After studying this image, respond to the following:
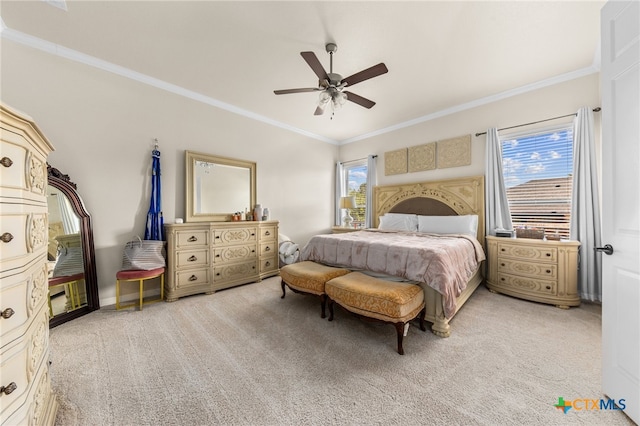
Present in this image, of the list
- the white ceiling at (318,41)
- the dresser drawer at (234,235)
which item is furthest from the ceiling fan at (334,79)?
the dresser drawer at (234,235)

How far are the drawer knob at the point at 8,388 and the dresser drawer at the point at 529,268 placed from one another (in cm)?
443

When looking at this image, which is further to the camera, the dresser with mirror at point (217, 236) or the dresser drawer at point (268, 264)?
the dresser drawer at point (268, 264)

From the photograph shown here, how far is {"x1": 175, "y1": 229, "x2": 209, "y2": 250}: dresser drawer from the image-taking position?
3.23m

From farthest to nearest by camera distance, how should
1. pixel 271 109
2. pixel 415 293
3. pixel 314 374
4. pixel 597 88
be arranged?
pixel 271 109
pixel 597 88
pixel 415 293
pixel 314 374

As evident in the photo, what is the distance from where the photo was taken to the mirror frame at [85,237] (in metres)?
2.64

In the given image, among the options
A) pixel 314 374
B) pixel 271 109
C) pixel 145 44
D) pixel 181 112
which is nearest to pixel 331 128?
pixel 271 109

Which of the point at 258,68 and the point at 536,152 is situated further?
the point at 536,152

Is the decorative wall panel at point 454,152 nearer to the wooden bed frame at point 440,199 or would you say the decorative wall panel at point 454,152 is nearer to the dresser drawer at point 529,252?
the wooden bed frame at point 440,199

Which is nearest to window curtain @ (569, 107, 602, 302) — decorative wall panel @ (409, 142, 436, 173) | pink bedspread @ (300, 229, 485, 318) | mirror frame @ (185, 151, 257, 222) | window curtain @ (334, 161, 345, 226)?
pink bedspread @ (300, 229, 485, 318)

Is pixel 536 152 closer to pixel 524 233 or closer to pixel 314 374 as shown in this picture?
pixel 524 233

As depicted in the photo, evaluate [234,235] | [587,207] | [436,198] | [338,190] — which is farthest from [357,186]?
[587,207]

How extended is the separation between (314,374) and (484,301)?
8.39 feet

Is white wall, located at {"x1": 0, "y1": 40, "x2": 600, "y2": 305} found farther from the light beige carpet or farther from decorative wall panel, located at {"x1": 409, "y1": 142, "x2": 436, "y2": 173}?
the light beige carpet

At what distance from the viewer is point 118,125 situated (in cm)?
305
